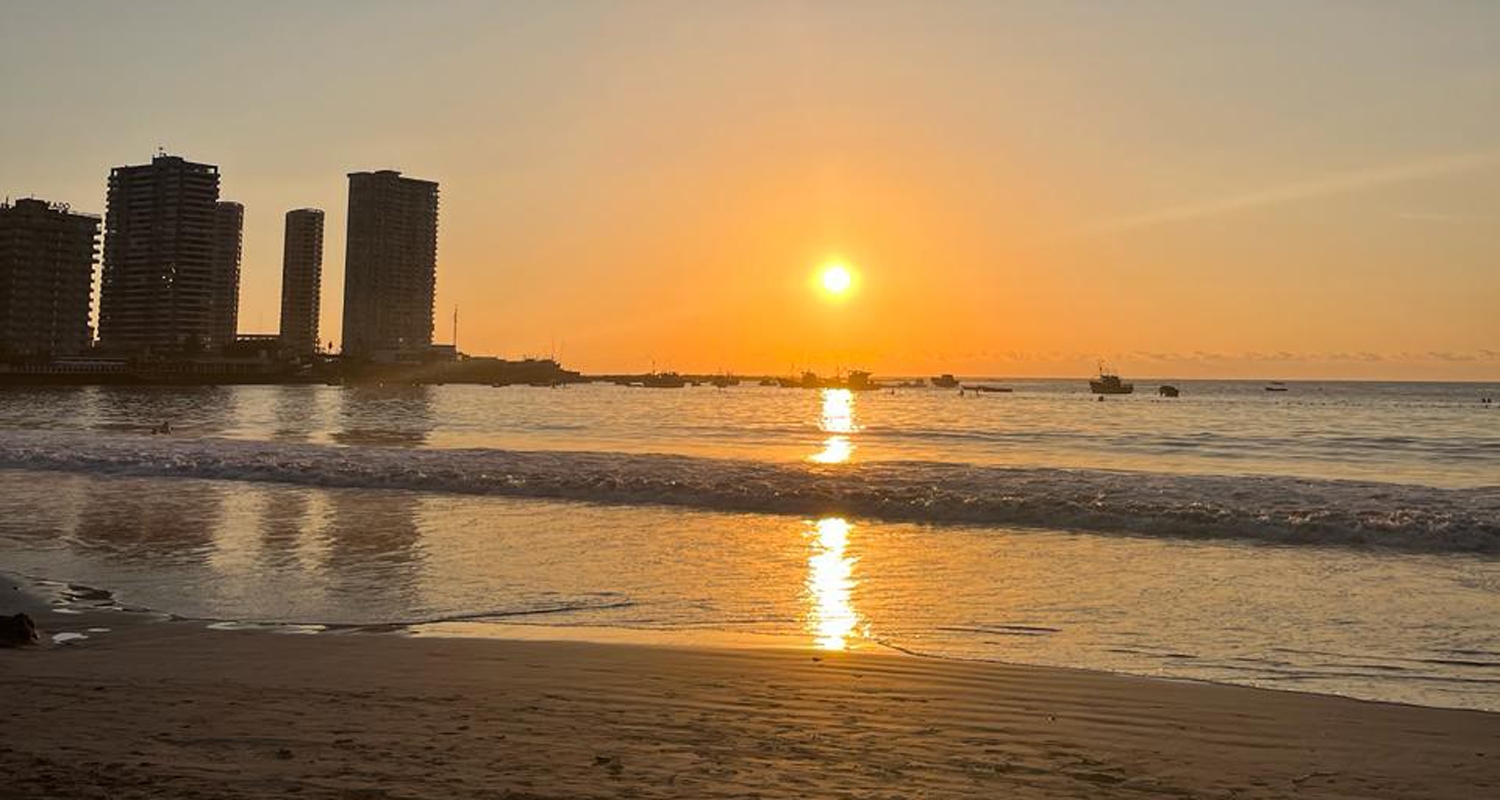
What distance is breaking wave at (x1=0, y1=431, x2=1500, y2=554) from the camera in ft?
74.7

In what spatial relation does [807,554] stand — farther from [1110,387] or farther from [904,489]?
[1110,387]

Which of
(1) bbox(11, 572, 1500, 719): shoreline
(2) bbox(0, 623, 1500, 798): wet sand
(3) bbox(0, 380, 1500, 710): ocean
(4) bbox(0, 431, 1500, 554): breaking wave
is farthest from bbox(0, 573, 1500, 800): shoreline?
(4) bbox(0, 431, 1500, 554): breaking wave

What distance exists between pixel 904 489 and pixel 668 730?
73.2ft

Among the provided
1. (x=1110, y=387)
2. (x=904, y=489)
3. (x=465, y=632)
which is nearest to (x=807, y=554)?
(x=465, y=632)

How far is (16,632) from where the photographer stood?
10070 millimetres

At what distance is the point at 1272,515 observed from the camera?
77.2 feet

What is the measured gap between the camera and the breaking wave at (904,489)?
22781 millimetres

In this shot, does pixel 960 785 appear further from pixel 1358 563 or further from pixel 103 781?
pixel 1358 563

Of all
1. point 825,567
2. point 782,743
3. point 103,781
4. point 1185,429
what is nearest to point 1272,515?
point 825,567

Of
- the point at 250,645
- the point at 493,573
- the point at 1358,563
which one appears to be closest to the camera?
the point at 250,645

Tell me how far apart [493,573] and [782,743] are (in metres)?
9.58

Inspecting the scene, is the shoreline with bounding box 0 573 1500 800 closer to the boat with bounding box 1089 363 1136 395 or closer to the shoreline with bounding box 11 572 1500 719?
the shoreline with bounding box 11 572 1500 719

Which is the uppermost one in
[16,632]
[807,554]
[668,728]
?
[668,728]

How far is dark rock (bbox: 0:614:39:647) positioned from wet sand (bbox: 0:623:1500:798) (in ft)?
1.61
